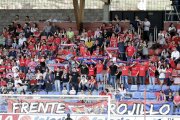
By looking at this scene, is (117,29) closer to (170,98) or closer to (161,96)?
(161,96)

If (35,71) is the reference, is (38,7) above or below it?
above

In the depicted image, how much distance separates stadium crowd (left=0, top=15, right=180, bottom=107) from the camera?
27072 millimetres

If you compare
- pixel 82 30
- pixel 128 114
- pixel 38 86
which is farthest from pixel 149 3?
pixel 128 114

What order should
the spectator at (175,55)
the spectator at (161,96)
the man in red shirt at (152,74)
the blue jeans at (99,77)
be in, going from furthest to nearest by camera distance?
the spectator at (175,55) → the blue jeans at (99,77) → the man in red shirt at (152,74) → the spectator at (161,96)

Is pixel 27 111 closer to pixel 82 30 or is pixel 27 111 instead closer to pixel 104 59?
pixel 104 59

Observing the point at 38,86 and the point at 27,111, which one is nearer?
the point at 27,111

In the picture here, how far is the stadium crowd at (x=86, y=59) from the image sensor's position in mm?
27072

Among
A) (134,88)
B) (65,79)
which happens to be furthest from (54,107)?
(65,79)

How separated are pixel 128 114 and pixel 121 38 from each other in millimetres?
9177

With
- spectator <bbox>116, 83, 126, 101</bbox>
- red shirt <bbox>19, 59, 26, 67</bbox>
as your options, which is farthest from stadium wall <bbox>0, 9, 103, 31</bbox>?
spectator <bbox>116, 83, 126, 101</bbox>

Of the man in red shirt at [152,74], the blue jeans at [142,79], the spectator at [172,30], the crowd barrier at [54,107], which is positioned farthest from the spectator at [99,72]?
the crowd barrier at [54,107]

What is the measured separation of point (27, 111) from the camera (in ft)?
62.4

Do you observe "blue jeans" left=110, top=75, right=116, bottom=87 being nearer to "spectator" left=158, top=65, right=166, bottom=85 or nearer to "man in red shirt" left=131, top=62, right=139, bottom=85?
"man in red shirt" left=131, top=62, right=139, bottom=85

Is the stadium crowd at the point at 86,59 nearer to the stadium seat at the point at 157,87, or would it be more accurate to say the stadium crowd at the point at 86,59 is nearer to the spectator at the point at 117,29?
the spectator at the point at 117,29
